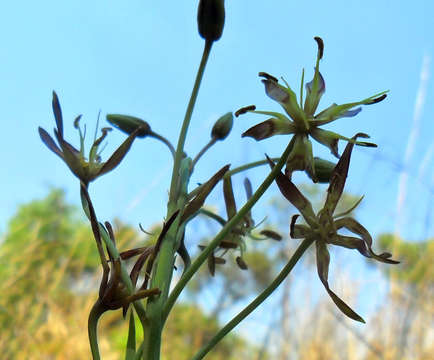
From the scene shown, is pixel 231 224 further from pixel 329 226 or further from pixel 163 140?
pixel 163 140

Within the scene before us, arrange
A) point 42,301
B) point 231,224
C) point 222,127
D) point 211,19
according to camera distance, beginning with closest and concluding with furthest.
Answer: point 231,224, point 211,19, point 222,127, point 42,301

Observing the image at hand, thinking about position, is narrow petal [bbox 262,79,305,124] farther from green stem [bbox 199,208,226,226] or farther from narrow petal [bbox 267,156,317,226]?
green stem [bbox 199,208,226,226]

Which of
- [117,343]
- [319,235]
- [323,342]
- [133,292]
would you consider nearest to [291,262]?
[319,235]

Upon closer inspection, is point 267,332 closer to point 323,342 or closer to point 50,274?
point 323,342

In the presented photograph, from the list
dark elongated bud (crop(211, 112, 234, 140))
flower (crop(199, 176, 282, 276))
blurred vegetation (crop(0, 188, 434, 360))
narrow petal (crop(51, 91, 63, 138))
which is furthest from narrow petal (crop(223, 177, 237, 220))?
blurred vegetation (crop(0, 188, 434, 360))

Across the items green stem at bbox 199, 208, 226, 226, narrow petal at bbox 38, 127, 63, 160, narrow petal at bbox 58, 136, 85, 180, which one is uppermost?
green stem at bbox 199, 208, 226, 226

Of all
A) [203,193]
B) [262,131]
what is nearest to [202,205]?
[203,193]
